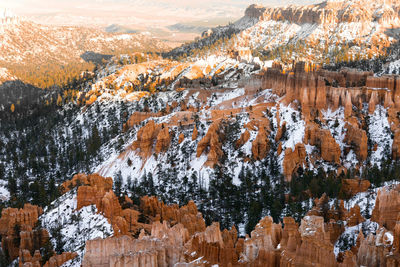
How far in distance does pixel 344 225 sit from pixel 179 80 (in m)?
108

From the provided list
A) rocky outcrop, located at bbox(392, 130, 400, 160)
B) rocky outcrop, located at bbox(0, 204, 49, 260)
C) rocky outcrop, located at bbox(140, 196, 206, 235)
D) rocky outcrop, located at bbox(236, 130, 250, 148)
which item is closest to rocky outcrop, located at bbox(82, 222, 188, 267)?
rocky outcrop, located at bbox(140, 196, 206, 235)

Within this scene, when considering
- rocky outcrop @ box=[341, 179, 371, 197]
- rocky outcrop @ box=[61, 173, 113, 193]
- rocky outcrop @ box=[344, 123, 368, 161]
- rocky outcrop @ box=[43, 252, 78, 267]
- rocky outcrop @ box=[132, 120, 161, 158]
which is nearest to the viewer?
rocky outcrop @ box=[43, 252, 78, 267]

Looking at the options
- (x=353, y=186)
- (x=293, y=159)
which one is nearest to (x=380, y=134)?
(x=293, y=159)

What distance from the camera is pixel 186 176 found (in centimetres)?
9588

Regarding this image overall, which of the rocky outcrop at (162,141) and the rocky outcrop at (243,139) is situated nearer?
the rocky outcrop at (243,139)

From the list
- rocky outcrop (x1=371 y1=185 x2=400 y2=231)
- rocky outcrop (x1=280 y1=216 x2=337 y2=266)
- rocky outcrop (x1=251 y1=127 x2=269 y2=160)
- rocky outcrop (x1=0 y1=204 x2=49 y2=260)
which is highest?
rocky outcrop (x1=280 y1=216 x2=337 y2=266)

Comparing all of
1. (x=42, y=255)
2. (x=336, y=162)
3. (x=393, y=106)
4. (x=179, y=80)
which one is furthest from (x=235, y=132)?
(x=179, y=80)

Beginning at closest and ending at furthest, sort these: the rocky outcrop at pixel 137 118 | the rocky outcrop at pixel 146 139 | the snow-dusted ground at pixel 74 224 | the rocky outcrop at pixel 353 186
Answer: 1. the snow-dusted ground at pixel 74 224
2. the rocky outcrop at pixel 353 186
3. the rocky outcrop at pixel 146 139
4. the rocky outcrop at pixel 137 118

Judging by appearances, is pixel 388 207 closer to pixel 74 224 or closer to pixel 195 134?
pixel 74 224

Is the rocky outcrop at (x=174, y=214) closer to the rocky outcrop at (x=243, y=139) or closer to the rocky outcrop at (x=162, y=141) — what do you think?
the rocky outcrop at (x=243, y=139)

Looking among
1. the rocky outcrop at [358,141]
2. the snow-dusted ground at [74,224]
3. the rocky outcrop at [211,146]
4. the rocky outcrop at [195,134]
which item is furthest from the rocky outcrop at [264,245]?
the rocky outcrop at [195,134]

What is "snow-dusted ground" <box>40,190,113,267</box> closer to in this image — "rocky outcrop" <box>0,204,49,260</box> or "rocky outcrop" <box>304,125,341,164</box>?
"rocky outcrop" <box>0,204,49,260</box>

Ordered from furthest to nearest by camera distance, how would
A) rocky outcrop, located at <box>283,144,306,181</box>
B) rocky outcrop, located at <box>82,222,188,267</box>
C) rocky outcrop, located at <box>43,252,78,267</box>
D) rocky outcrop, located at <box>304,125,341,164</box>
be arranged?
rocky outcrop, located at <box>304,125,341,164</box> < rocky outcrop, located at <box>283,144,306,181</box> < rocky outcrop, located at <box>43,252,78,267</box> < rocky outcrop, located at <box>82,222,188,267</box>

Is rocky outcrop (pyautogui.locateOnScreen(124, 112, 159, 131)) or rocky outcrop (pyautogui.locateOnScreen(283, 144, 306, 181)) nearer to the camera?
rocky outcrop (pyautogui.locateOnScreen(283, 144, 306, 181))
